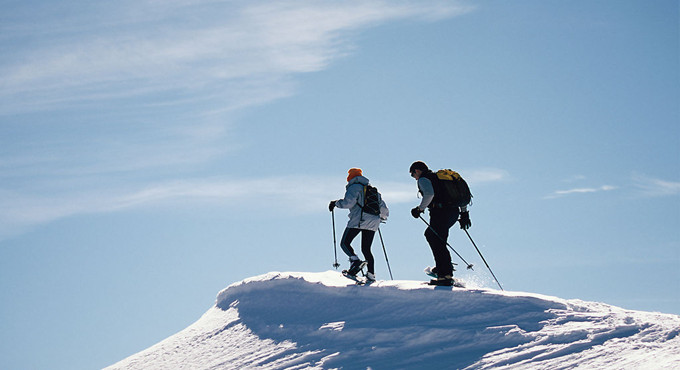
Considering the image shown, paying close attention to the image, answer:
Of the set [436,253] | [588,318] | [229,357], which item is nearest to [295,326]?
[229,357]

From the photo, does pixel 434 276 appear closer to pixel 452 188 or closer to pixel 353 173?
pixel 452 188

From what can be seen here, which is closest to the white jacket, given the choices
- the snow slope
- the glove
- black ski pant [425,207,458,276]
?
the snow slope

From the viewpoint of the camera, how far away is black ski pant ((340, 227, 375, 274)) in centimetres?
1352

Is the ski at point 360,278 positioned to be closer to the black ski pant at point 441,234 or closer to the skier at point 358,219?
the skier at point 358,219

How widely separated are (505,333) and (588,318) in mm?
1362

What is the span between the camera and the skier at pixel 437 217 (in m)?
12.2

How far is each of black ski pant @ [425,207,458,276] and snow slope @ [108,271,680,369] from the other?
589mm

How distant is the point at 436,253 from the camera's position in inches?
487

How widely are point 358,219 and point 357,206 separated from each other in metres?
0.27

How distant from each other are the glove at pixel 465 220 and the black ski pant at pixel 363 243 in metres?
1.84

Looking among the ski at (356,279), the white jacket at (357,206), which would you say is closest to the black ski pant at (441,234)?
the white jacket at (357,206)

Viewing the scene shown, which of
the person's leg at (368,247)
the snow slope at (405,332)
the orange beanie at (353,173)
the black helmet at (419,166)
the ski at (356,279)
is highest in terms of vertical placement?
the orange beanie at (353,173)

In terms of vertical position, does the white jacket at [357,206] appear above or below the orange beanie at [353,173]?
below

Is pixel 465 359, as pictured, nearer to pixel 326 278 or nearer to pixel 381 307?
pixel 381 307
